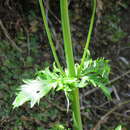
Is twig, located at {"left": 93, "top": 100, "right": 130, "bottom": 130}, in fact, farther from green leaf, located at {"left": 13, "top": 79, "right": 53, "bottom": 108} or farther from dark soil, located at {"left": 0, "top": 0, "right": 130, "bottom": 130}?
green leaf, located at {"left": 13, "top": 79, "right": 53, "bottom": 108}

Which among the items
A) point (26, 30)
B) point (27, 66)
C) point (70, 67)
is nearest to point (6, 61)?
point (27, 66)

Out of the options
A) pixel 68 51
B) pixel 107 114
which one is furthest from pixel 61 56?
pixel 68 51

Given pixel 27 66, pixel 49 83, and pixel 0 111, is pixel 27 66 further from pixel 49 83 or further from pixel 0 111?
pixel 49 83

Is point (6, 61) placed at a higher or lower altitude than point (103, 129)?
higher

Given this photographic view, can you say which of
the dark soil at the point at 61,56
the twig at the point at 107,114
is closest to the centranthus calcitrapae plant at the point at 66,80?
the dark soil at the point at 61,56

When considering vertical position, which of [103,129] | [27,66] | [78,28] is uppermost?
[78,28]

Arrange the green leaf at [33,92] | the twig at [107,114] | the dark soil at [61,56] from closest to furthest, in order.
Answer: the green leaf at [33,92], the dark soil at [61,56], the twig at [107,114]

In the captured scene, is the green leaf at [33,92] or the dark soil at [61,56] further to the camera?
the dark soil at [61,56]

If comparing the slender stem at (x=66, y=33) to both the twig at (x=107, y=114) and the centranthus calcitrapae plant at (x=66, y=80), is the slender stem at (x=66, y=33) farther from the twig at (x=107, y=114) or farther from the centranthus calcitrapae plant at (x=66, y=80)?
the twig at (x=107, y=114)
